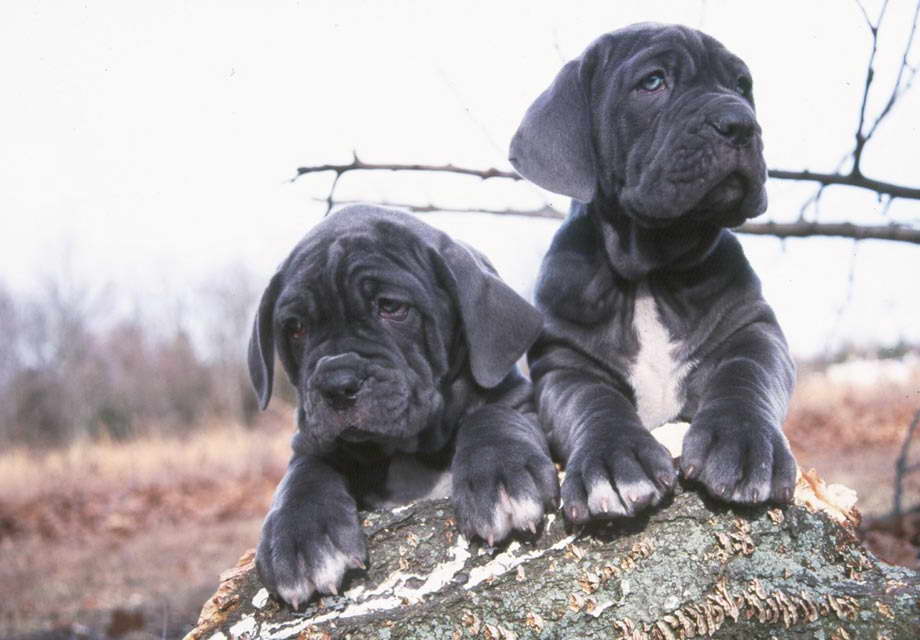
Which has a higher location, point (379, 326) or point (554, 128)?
point (554, 128)

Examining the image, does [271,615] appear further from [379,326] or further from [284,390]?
[284,390]

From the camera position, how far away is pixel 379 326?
9.86ft

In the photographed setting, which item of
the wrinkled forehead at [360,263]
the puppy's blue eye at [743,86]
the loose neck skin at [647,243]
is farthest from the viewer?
the puppy's blue eye at [743,86]

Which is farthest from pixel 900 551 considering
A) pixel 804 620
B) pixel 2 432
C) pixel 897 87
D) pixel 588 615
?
pixel 2 432

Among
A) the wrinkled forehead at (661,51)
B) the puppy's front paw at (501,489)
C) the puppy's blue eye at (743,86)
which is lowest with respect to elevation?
the puppy's front paw at (501,489)

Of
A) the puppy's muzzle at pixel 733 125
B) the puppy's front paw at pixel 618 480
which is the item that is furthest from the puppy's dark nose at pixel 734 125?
the puppy's front paw at pixel 618 480

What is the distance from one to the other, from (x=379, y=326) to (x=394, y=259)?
264 mm

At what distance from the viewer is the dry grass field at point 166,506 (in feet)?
19.6

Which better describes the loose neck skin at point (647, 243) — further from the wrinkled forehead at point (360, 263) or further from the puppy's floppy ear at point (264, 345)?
the puppy's floppy ear at point (264, 345)

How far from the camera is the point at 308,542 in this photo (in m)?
2.48

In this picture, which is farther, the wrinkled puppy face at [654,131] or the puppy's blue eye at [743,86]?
the puppy's blue eye at [743,86]

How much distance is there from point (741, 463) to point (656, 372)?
2.97ft

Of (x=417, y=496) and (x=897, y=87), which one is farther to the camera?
(x=897, y=87)

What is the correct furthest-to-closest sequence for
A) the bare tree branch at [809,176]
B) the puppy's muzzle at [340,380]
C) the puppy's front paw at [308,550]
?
the bare tree branch at [809,176]
the puppy's muzzle at [340,380]
the puppy's front paw at [308,550]
